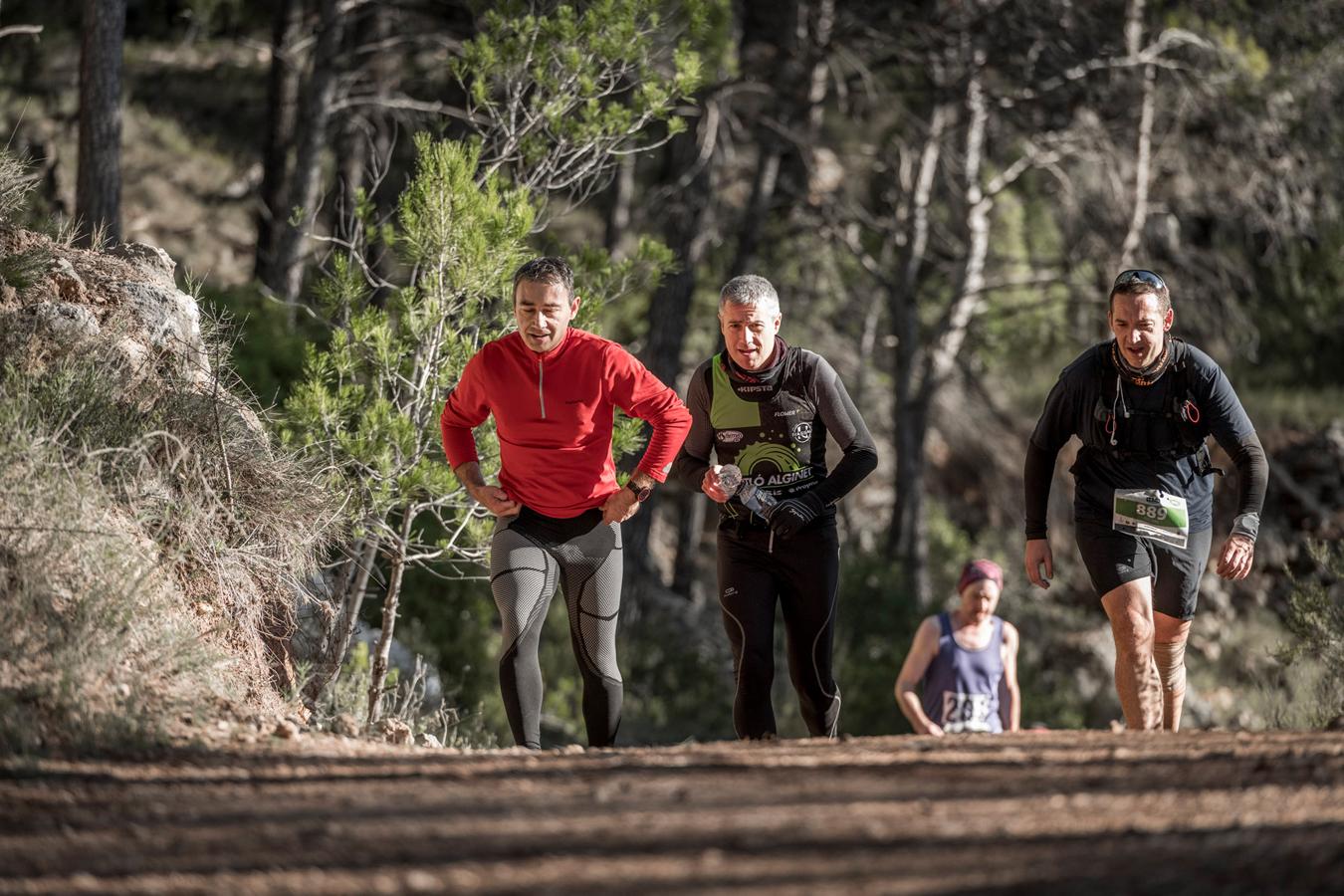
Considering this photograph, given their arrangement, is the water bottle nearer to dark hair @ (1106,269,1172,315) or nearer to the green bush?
dark hair @ (1106,269,1172,315)

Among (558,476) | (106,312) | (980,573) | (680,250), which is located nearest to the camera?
(558,476)

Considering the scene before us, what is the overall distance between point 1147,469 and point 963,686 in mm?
2092

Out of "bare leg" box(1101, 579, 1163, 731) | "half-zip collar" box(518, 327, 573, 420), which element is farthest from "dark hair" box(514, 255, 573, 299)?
"bare leg" box(1101, 579, 1163, 731)

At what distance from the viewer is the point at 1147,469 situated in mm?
5941

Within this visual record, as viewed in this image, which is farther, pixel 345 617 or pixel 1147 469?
pixel 345 617

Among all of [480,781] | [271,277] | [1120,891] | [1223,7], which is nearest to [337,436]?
[480,781]

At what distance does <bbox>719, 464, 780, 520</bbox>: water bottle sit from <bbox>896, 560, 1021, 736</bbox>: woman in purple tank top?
2.11 m

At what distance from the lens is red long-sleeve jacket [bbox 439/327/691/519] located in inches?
225

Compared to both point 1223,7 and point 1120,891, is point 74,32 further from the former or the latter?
point 1120,891

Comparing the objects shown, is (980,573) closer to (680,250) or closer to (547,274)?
(547,274)

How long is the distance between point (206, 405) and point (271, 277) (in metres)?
7.08

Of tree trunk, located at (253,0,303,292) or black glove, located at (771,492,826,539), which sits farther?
tree trunk, located at (253,0,303,292)

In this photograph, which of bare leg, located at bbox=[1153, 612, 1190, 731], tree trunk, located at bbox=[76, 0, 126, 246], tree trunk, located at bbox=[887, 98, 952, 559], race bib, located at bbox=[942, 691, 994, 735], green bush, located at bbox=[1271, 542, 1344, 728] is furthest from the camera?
tree trunk, located at bbox=[887, 98, 952, 559]

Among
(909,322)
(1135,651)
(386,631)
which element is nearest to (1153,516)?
(1135,651)
